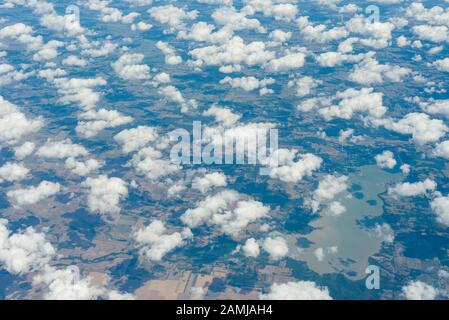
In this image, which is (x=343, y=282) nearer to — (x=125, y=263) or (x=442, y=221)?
(x=442, y=221)

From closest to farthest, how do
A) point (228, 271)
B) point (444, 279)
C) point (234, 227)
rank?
1. point (444, 279)
2. point (228, 271)
3. point (234, 227)

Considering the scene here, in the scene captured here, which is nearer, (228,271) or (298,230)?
(228,271)
